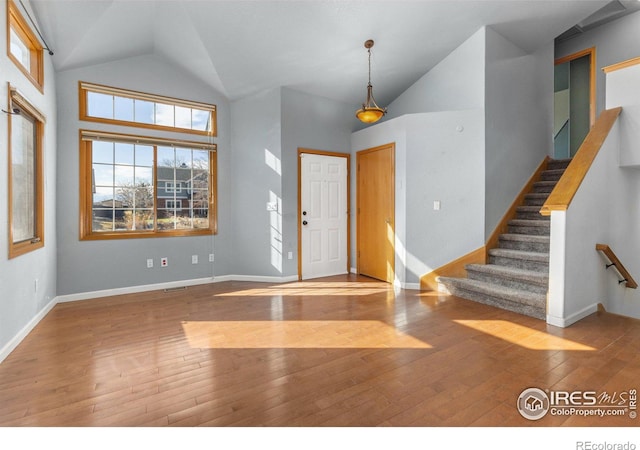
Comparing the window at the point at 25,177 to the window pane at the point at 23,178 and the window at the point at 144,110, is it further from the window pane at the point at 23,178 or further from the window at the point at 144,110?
the window at the point at 144,110

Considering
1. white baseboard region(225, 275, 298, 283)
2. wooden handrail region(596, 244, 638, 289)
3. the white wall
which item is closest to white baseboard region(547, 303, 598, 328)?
the white wall

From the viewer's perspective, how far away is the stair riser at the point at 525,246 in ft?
13.5

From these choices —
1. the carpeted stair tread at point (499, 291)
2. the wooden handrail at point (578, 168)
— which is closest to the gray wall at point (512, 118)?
the carpeted stair tread at point (499, 291)

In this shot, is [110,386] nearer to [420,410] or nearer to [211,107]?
[420,410]

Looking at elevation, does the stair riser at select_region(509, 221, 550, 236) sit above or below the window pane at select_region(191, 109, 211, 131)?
below

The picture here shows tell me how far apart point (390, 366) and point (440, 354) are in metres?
0.48

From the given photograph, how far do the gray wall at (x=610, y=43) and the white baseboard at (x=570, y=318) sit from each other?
4.40m

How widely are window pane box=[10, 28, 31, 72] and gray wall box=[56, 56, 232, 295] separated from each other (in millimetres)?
779

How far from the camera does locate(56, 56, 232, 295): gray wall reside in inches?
163

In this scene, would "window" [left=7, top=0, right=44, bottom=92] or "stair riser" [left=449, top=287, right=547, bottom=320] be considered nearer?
"window" [left=7, top=0, right=44, bottom=92]

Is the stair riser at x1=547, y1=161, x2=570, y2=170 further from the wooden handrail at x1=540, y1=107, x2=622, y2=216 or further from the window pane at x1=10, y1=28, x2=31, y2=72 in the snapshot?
the window pane at x1=10, y1=28, x2=31, y2=72

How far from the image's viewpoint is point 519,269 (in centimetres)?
406
